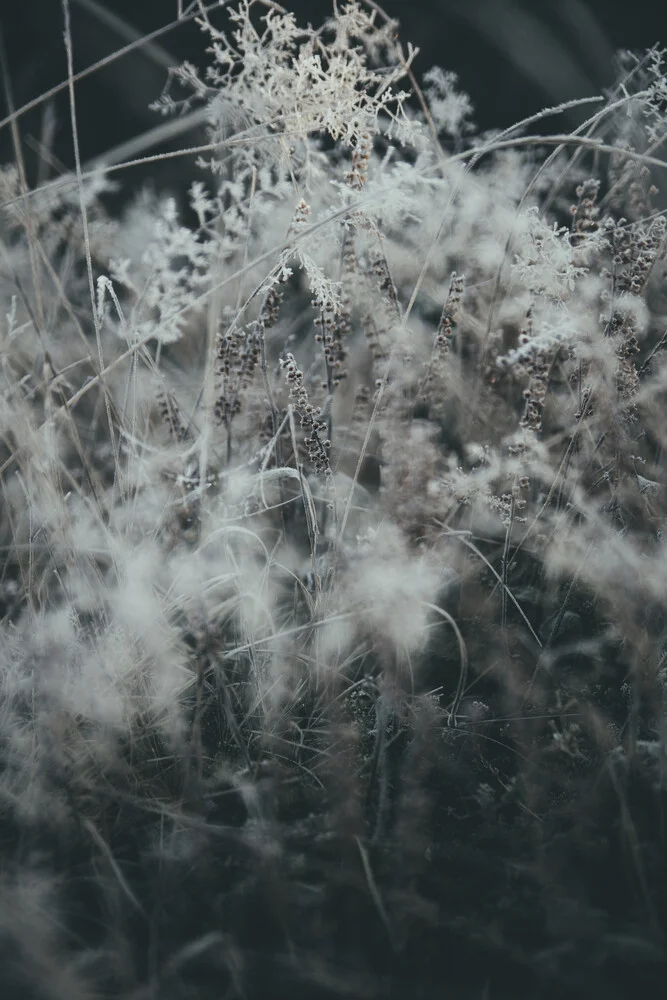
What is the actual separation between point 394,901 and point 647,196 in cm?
76

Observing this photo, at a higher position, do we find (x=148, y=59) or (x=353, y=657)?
(x=148, y=59)

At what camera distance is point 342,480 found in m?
0.79

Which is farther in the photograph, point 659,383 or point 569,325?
point 659,383

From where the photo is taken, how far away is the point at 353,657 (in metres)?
0.62

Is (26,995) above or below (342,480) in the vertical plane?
below

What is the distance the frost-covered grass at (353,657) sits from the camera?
0.51m

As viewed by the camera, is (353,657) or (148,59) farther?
(148,59)

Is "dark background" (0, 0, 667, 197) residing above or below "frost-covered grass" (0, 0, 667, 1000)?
above

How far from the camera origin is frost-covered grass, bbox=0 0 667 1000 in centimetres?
51

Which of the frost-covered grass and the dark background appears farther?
the dark background

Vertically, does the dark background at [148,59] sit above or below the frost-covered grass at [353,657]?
above

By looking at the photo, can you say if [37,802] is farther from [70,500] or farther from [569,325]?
[569,325]

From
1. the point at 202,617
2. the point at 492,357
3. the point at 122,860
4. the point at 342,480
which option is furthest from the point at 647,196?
the point at 122,860

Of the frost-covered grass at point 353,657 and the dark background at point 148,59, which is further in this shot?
the dark background at point 148,59
